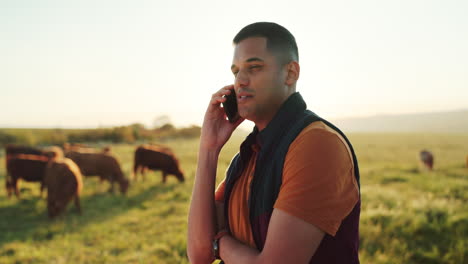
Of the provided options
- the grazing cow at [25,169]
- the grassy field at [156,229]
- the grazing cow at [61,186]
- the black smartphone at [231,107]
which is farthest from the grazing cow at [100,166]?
the black smartphone at [231,107]

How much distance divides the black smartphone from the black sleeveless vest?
0.30 meters

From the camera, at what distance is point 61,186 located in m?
10.0

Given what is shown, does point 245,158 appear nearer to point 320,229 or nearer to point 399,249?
point 320,229

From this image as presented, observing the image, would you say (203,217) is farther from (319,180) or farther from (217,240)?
(319,180)

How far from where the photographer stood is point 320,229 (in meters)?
1.27

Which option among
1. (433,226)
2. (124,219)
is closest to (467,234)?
(433,226)

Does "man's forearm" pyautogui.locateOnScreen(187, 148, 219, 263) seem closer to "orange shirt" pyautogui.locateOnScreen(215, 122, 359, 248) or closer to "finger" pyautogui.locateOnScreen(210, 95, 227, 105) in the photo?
"finger" pyautogui.locateOnScreen(210, 95, 227, 105)

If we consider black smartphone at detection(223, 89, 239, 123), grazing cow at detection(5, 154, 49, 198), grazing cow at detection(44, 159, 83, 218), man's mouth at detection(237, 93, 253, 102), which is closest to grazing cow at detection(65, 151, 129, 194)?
grazing cow at detection(5, 154, 49, 198)

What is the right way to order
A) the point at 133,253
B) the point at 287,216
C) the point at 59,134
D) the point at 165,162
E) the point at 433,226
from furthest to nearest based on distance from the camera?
the point at 59,134, the point at 165,162, the point at 133,253, the point at 433,226, the point at 287,216

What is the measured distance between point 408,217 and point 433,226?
1.55ft

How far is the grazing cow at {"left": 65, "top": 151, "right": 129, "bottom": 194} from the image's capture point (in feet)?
44.6

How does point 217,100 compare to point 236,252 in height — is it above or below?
above

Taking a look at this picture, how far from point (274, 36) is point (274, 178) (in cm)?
72

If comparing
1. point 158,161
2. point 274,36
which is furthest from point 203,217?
point 158,161
